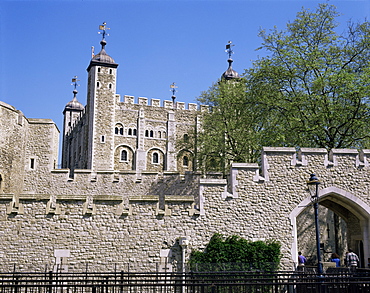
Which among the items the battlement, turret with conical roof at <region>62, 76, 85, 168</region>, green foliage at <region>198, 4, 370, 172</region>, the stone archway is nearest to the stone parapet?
the battlement

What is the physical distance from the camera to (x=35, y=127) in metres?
22.0

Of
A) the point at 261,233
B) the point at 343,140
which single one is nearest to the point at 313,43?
the point at 343,140

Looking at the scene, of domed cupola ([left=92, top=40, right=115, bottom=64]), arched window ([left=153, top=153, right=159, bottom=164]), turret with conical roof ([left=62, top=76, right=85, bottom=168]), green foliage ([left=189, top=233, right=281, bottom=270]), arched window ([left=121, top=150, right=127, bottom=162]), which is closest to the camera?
green foliage ([left=189, top=233, right=281, bottom=270])

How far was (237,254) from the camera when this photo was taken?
14.1 m

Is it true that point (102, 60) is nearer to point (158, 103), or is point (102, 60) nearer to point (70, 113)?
point (158, 103)

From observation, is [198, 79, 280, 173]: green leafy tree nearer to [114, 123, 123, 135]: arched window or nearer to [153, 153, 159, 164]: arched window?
[114, 123, 123, 135]: arched window

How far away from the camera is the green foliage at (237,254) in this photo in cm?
1391

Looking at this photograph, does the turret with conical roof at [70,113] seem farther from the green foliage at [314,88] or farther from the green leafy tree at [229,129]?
the green foliage at [314,88]

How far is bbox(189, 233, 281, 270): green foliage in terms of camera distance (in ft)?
45.6

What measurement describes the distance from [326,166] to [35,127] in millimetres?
14196

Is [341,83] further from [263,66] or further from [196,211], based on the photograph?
[196,211]

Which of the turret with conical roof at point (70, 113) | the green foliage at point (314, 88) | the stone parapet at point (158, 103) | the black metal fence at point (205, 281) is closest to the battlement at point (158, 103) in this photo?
the stone parapet at point (158, 103)

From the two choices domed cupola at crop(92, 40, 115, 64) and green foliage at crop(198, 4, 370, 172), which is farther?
domed cupola at crop(92, 40, 115, 64)

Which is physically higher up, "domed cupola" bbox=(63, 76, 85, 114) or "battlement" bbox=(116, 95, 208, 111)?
"domed cupola" bbox=(63, 76, 85, 114)
